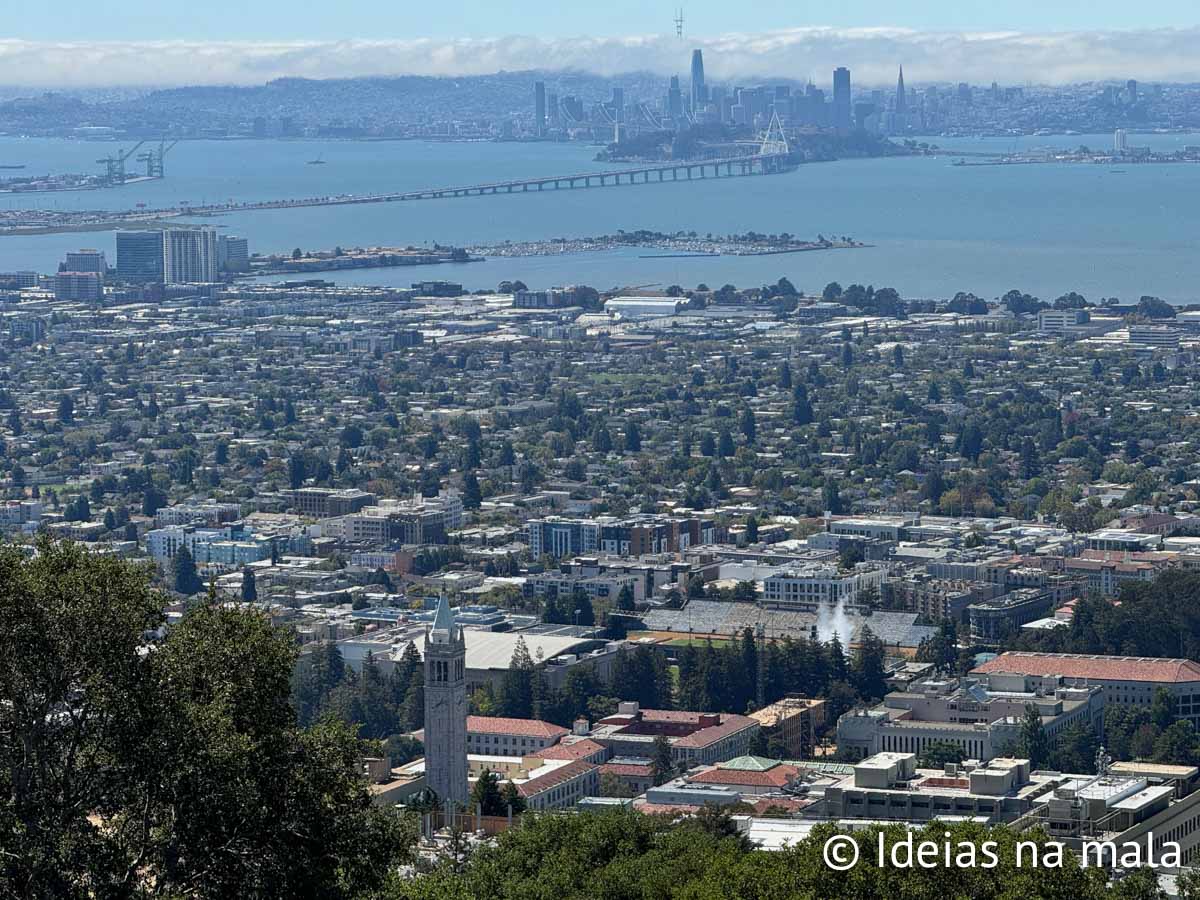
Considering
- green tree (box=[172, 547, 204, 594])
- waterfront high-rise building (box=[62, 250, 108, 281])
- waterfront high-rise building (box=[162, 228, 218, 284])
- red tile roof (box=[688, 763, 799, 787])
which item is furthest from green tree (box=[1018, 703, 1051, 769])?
waterfront high-rise building (box=[62, 250, 108, 281])

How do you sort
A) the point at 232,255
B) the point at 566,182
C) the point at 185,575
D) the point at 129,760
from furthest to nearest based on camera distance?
1. the point at 566,182
2. the point at 232,255
3. the point at 185,575
4. the point at 129,760

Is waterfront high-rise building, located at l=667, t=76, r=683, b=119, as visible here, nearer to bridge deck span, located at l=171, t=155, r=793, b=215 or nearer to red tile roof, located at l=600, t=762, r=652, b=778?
bridge deck span, located at l=171, t=155, r=793, b=215

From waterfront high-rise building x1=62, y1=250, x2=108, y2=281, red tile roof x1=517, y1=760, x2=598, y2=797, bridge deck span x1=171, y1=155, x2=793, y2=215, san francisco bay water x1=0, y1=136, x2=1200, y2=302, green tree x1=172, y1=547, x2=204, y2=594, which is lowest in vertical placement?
san francisco bay water x1=0, y1=136, x2=1200, y2=302

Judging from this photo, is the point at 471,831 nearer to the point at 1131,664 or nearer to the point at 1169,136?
the point at 1131,664

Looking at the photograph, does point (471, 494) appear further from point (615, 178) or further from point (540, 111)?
point (540, 111)

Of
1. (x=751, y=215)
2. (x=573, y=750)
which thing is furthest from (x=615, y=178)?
(x=573, y=750)
